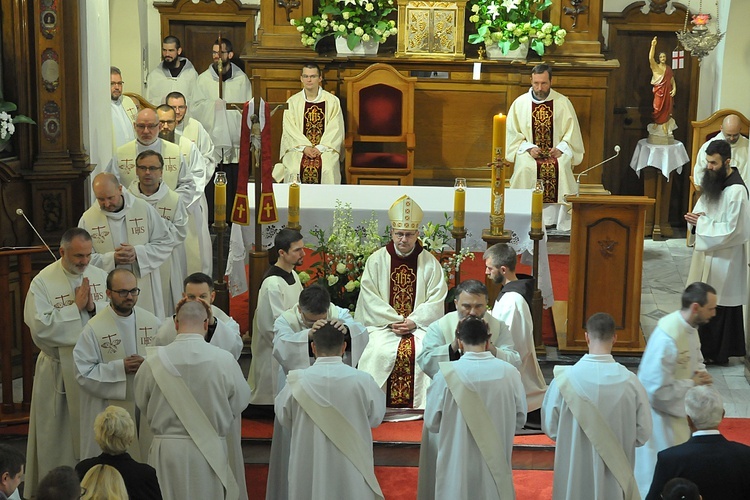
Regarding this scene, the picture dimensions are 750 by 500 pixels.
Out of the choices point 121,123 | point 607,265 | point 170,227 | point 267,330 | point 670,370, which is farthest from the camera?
point 121,123

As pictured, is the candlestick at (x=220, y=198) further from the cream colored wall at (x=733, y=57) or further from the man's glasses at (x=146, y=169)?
the cream colored wall at (x=733, y=57)

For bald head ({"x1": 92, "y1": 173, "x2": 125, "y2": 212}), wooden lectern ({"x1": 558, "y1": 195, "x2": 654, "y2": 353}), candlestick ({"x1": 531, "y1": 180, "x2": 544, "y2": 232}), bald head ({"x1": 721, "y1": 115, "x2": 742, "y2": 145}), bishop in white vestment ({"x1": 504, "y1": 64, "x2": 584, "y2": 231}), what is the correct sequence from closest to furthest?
bald head ({"x1": 92, "y1": 173, "x2": 125, "y2": 212})
candlestick ({"x1": 531, "y1": 180, "x2": 544, "y2": 232})
wooden lectern ({"x1": 558, "y1": 195, "x2": 654, "y2": 353})
bald head ({"x1": 721, "y1": 115, "x2": 742, "y2": 145})
bishop in white vestment ({"x1": 504, "y1": 64, "x2": 584, "y2": 231})

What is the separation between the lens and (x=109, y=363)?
6.18m

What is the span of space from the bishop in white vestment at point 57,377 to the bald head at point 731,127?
6.86 meters

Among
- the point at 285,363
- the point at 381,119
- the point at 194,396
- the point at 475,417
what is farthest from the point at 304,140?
the point at 475,417

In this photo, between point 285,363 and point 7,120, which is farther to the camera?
point 7,120

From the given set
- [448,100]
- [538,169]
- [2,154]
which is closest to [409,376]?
[2,154]

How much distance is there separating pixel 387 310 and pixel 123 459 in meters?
3.02

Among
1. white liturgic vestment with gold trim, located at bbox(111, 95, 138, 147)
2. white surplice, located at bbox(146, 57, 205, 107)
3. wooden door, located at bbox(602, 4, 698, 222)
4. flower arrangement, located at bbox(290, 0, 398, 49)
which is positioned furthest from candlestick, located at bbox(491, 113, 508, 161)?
white surplice, located at bbox(146, 57, 205, 107)

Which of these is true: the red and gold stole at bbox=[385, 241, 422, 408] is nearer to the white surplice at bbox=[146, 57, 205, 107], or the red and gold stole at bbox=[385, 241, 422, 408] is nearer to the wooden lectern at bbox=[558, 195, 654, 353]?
the wooden lectern at bbox=[558, 195, 654, 353]

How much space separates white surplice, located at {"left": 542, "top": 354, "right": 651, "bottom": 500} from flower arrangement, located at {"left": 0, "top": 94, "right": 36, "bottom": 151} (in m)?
4.41

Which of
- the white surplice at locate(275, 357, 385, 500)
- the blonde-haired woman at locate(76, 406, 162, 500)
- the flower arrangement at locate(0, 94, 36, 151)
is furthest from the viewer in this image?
the flower arrangement at locate(0, 94, 36, 151)

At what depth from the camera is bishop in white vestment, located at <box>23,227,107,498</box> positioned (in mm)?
6590

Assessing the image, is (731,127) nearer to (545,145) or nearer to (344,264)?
(545,145)
